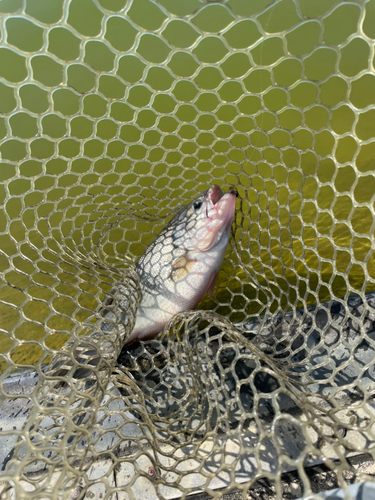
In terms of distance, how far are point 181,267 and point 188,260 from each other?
0.23ft

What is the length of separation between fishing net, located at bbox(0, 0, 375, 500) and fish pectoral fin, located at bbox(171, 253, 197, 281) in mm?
287

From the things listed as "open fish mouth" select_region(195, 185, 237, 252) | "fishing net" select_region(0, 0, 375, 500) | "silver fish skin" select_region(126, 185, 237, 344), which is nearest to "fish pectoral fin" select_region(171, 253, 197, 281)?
"silver fish skin" select_region(126, 185, 237, 344)

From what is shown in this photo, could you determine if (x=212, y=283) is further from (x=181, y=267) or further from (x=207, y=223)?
(x=207, y=223)

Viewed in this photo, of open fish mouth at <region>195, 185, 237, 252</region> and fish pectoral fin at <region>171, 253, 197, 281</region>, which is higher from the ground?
open fish mouth at <region>195, 185, 237, 252</region>

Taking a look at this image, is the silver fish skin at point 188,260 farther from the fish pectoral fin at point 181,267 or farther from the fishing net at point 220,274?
the fishing net at point 220,274

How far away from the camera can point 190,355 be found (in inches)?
63.0

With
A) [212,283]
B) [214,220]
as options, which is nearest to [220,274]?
[212,283]

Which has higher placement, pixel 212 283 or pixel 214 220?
pixel 214 220

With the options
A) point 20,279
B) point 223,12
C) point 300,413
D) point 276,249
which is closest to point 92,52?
point 223,12

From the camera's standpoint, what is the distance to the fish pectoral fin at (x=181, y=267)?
226 centimetres

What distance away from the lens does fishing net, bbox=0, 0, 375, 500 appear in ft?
4.34

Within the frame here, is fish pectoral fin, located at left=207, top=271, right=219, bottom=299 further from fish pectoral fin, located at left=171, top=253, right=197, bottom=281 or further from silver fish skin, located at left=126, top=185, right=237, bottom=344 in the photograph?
fish pectoral fin, located at left=171, top=253, right=197, bottom=281

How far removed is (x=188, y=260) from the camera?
230 cm

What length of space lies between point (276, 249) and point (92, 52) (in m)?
2.91
